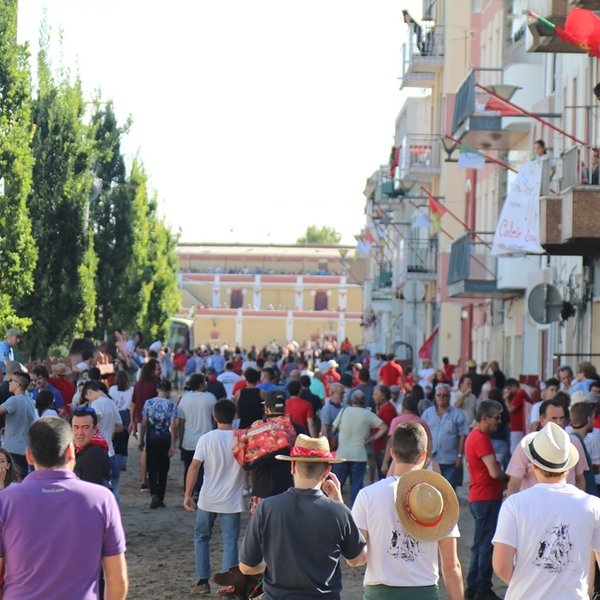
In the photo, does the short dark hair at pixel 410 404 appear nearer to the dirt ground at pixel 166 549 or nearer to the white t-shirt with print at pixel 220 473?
the dirt ground at pixel 166 549

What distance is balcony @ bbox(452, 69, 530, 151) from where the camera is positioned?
3422 cm

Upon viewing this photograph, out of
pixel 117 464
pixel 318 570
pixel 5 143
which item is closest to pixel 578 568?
pixel 318 570

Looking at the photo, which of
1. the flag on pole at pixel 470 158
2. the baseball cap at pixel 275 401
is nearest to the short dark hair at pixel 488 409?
the baseball cap at pixel 275 401

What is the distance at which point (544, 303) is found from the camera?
24875 millimetres

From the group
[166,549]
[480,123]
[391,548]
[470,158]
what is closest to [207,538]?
[166,549]

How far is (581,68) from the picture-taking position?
29.9m

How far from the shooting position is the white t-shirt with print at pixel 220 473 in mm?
14609

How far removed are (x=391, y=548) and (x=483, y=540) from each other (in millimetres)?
5867

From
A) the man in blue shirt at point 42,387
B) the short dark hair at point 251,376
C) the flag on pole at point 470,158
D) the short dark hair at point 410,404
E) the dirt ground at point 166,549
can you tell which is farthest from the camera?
the flag on pole at point 470,158

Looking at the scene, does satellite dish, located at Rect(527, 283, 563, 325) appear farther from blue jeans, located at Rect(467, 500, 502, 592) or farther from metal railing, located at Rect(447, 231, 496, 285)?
metal railing, located at Rect(447, 231, 496, 285)

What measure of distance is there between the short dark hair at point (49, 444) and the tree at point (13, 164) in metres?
25.3

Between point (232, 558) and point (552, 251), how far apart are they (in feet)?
43.9

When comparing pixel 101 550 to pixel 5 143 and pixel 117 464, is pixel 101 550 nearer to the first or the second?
pixel 117 464

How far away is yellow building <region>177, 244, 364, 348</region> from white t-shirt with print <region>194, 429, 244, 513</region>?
401ft
